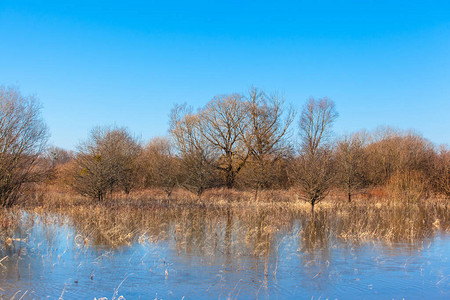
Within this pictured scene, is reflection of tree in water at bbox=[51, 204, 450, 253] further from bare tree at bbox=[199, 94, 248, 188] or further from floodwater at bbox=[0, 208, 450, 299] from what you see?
bare tree at bbox=[199, 94, 248, 188]

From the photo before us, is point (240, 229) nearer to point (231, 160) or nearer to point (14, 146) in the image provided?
point (14, 146)

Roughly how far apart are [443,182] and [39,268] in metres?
26.4

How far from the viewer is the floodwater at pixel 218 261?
708cm

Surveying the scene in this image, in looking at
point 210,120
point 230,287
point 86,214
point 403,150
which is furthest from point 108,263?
point 403,150

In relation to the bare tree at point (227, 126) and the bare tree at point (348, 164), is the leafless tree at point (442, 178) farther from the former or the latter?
the bare tree at point (227, 126)

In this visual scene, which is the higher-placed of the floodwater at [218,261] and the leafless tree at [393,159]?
the leafless tree at [393,159]

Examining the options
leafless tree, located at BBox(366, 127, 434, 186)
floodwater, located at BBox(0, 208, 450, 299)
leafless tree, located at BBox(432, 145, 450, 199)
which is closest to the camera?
floodwater, located at BBox(0, 208, 450, 299)

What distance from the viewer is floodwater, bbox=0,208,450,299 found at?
708 cm

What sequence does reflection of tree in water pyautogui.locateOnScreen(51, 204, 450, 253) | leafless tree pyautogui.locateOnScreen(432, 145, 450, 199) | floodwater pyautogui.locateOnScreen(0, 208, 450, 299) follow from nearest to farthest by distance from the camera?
floodwater pyautogui.locateOnScreen(0, 208, 450, 299) → reflection of tree in water pyautogui.locateOnScreen(51, 204, 450, 253) → leafless tree pyautogui.locateOnScreen(432, 145, 450, 199)

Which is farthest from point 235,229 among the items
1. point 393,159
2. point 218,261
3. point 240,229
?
point 393,159

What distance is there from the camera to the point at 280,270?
28.1ft

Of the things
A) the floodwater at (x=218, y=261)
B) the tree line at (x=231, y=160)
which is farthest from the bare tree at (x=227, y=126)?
the floodwater at (x=218, y=261)

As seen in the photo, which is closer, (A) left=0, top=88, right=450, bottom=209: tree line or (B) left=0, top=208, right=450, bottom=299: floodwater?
(B) left=0, top=208, right=450, bottom=299: floodwater

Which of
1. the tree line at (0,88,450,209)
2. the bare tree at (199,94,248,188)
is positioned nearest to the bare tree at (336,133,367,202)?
the tree line at (0,88,450,209)
